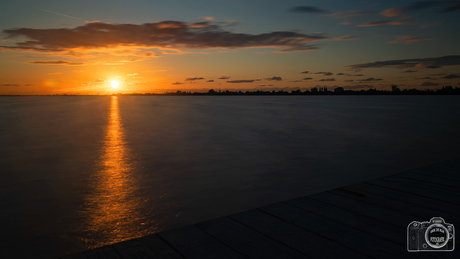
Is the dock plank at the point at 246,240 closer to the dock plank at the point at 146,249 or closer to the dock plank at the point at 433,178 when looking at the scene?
the dock plank at the point at 146,249

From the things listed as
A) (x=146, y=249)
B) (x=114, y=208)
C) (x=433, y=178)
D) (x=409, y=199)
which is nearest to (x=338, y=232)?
(x=409, y=199)

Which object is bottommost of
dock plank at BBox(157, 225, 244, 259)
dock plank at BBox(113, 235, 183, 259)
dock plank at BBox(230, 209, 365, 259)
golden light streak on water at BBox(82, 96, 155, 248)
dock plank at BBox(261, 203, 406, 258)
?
golden light streak on water at BBox(82, 96, 155, 248)

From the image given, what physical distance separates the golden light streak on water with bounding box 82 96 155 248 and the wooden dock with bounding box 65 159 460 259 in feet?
7.74

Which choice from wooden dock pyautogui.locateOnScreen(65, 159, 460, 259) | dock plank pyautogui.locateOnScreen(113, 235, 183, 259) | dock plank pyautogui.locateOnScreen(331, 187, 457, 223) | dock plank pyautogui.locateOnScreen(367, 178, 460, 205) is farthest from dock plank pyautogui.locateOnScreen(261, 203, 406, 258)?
dock plank pyautogui.locateOnScreen(367, 178, 460, 205)

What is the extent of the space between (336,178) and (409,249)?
17.9 feet

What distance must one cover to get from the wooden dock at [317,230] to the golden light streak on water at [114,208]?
2.36m

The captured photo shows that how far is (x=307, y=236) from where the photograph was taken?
263 centimetres

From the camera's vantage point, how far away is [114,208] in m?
5.74

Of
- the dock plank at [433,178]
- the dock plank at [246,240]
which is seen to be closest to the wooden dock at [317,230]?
the dock plank at [246,240]

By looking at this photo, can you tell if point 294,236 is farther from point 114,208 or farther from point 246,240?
point 114,208

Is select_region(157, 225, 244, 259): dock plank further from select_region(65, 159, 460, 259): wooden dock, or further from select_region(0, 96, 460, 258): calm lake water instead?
select_region(0, 96, 460, 258): calm lake water

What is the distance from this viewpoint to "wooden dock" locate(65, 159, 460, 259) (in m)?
2.38

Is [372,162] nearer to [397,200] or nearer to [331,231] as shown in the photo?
[397,200]

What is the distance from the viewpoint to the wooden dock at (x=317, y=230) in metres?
2.38
